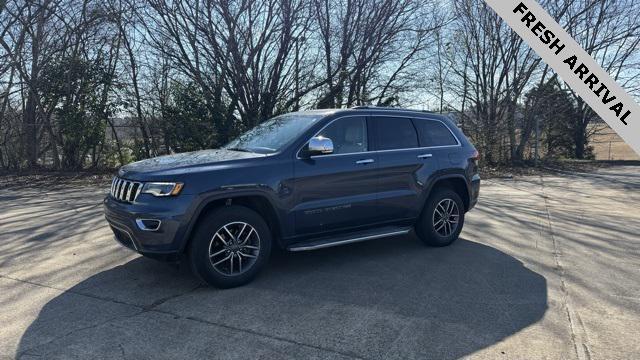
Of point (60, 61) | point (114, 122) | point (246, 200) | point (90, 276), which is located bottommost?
point (90, 276)

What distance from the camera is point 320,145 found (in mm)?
4785

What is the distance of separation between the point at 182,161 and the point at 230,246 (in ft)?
3.19

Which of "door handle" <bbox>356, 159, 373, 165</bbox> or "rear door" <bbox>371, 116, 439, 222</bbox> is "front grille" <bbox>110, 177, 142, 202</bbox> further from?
"rear door" <bbox>371, 116, 439, 222</bbox>

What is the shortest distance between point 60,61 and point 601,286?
1576 centimetres

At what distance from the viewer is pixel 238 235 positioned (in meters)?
4.55

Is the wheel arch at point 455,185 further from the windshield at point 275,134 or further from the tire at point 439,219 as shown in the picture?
the windshield at point 275,134

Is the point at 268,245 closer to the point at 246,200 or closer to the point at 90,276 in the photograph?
the point at 246,200

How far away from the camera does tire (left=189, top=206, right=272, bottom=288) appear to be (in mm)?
4352

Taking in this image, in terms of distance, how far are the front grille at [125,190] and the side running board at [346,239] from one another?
Result: 5.15 feet

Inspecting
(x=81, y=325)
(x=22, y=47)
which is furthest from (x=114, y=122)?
(x=81, y=325)

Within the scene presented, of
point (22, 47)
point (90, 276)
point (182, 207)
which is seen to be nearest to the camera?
point (182, 207)

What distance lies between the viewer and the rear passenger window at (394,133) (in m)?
5.67

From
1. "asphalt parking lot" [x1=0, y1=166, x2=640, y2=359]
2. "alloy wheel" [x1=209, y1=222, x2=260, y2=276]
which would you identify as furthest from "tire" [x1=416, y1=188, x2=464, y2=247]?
"alloy wheel" [x1=209, y1=222, x2=260, y2=276]

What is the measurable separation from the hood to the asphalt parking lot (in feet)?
3.69
